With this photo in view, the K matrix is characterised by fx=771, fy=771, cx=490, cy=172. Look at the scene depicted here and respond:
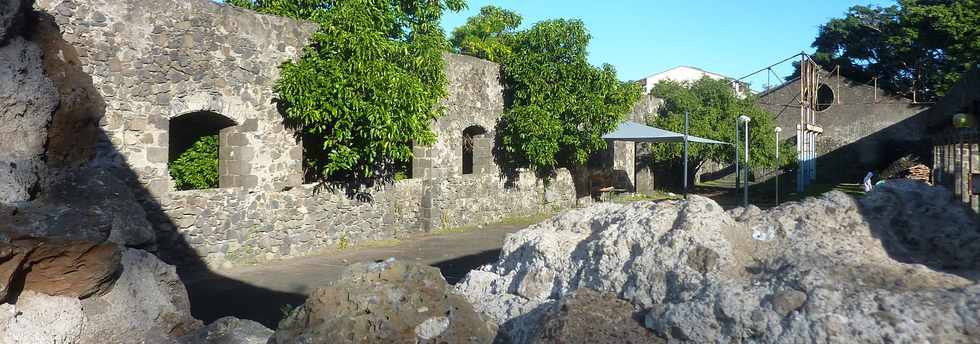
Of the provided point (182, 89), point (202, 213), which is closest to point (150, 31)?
point (182, 89)

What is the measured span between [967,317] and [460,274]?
6.56 metres

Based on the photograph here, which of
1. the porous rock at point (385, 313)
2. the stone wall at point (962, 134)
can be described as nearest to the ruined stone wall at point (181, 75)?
the porous rock at point (385, 313)

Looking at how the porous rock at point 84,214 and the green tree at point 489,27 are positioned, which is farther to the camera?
the green tree at point 489,27

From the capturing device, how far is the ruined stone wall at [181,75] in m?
7.41

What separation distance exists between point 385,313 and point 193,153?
844cm

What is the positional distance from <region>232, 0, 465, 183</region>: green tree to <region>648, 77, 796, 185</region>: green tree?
41.6 feet

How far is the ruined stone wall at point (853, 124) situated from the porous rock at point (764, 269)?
96.6 ft

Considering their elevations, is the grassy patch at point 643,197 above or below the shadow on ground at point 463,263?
above

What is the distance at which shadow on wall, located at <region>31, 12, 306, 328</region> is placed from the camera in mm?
2902

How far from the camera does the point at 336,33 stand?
9742 mm

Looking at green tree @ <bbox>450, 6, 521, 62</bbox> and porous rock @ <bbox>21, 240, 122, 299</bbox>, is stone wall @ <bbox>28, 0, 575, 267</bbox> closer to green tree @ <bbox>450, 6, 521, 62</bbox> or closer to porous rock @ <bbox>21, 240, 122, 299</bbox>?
porous rock @ <bbox>21, 240, 122, 299</bbox>

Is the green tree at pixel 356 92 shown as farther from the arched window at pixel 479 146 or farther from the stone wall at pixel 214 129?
the arched window at pixel 479 146

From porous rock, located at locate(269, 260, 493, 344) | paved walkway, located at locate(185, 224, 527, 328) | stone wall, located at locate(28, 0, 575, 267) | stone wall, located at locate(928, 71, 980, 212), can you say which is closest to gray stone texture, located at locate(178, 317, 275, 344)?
porous rock, located at locate(269, 260, 493, 344)

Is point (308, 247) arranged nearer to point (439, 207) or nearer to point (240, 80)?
point (240, 80)
